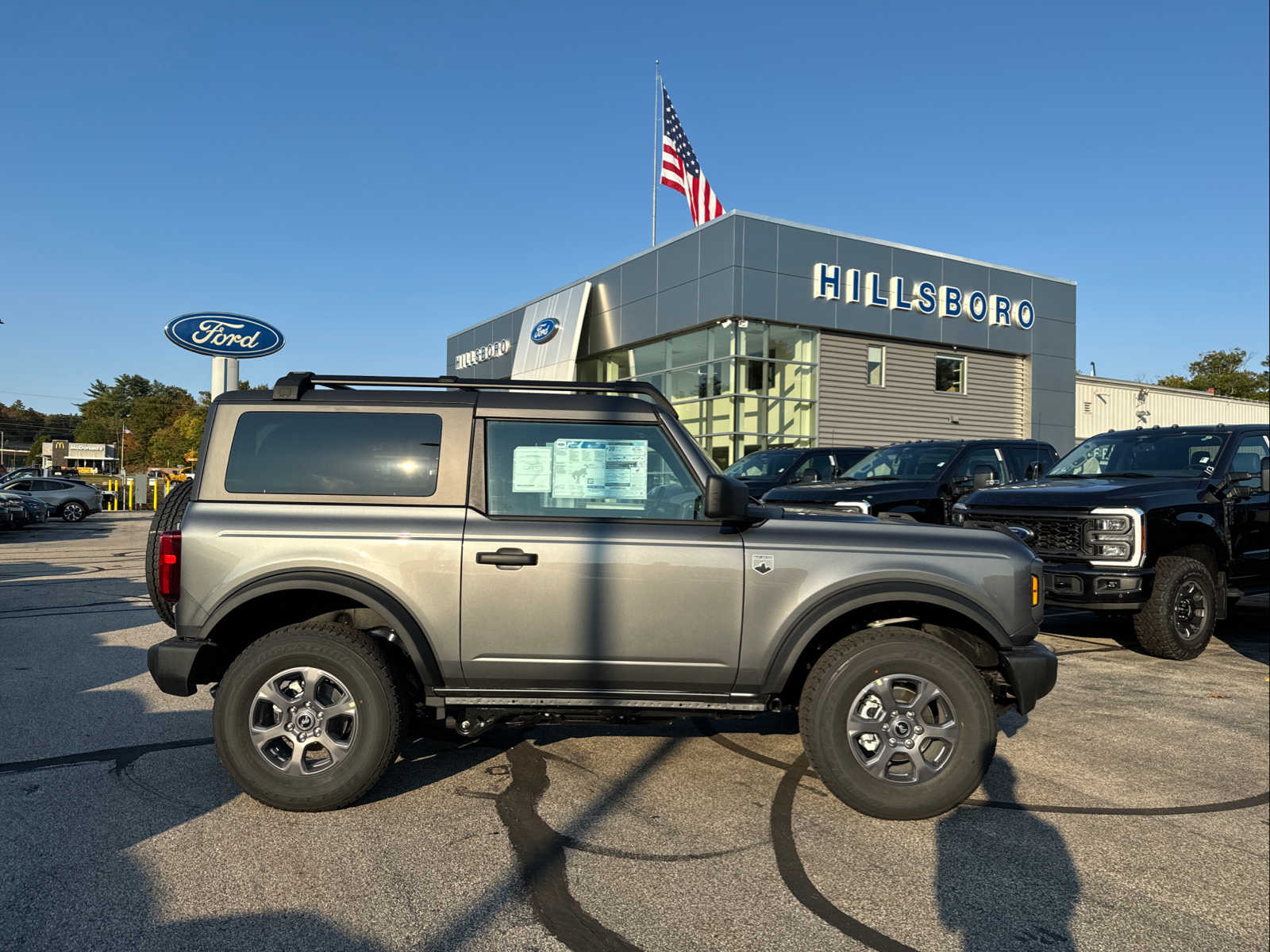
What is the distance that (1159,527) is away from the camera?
726 centimetres

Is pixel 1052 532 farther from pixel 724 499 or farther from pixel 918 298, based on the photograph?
pixel 918 298

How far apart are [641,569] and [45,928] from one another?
249cm

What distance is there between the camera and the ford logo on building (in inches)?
796

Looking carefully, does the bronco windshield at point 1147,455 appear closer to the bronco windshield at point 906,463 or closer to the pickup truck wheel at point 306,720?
the bronco windshield at point 906,463

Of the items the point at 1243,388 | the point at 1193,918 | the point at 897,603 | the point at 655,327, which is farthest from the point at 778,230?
the point at 1243,388

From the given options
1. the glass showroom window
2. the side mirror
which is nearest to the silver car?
the glass showroom window

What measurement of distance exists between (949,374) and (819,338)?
5124 millimetres

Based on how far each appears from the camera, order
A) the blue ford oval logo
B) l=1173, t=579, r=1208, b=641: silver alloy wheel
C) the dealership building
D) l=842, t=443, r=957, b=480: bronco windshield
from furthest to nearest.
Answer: the blue ford oval logo → the dealership building → l=842, t=443, r=957, b=480: bronco windshield → l=1173, t=579, r=1208, b=641: silver alloy wheel

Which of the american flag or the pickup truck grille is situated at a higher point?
the american flag

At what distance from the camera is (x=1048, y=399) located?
26.7 m

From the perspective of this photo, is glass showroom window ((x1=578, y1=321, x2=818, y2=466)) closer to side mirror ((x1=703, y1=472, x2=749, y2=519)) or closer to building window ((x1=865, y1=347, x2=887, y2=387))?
building window ((x1=865, y1=347, x2=887, y2=387))

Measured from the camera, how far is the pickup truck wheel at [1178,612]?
23.6 feet

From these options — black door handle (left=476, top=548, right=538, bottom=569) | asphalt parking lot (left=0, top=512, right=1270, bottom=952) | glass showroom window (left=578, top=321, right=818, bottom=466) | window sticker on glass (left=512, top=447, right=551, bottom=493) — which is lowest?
asphalt parking lot (left=0, top=512, right=1270, bottom=952)

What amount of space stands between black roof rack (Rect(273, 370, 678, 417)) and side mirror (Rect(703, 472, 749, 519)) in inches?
20.9
